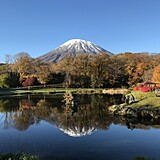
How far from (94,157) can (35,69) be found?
7383 cm

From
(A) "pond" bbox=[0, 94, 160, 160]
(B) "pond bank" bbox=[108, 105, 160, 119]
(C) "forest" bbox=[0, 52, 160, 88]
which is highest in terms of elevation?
(C) "forest" bbox=[0, 52, 160, 88]

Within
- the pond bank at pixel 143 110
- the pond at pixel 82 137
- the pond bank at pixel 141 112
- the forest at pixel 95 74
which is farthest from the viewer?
the forest at pixel 95 74

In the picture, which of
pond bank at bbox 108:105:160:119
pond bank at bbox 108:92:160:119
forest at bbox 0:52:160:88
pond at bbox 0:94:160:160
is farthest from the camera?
forest at bbox 0:52:160:88

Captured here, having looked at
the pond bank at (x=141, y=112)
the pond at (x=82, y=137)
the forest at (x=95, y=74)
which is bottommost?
A: the pond at (x=82, y=137)

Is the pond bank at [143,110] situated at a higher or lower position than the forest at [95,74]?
lower

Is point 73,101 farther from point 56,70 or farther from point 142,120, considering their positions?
point 56,70

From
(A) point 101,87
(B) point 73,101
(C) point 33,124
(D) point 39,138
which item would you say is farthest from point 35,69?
(D) point 39,138

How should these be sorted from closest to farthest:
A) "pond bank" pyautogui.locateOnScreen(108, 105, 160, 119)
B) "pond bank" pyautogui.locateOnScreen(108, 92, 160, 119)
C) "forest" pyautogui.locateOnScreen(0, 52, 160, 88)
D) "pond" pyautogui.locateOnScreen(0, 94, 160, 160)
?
"pond" pyautogui.locateOnScreen(0, 94, 160, 160) → "pond bank" pyautogui.locateOnScreen(108, 105, 160, 119) → "pond bank" pyautogui.locateOnScreen(108, 92, 160, 119) → "forest" pyautogui.locateOnScreen(0, 52, 160, 88)

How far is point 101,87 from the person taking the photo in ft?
239

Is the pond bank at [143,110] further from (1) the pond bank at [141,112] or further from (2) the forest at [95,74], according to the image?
(2) the forest at [95,74]

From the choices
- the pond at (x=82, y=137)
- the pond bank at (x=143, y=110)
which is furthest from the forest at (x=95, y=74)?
the pond at (x=82, y=137)

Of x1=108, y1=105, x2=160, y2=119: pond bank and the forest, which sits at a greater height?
the forest

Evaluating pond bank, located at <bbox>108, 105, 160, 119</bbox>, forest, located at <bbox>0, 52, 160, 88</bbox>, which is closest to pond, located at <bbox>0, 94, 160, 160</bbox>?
pond bank, located at <bbox>108, 105, 160, 119</bbox>

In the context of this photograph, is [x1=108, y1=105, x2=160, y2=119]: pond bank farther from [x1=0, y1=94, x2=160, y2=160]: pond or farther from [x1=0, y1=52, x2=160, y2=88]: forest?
[x1=0, y1=52, x2=160, y2=88]: forest
